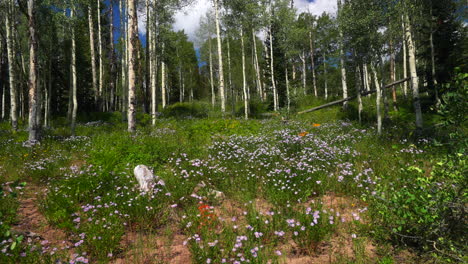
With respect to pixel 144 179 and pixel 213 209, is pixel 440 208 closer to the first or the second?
pixel 213 209

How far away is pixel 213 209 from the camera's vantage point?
423 cm

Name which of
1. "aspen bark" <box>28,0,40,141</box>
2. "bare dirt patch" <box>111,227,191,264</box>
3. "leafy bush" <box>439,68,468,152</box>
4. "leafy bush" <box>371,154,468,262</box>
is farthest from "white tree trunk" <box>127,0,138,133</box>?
"leafy bush" <box>439,68,468,152</box>

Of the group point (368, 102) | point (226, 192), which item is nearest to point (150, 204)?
A: point (226, 192)

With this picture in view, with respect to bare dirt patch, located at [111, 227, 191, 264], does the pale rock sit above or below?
above

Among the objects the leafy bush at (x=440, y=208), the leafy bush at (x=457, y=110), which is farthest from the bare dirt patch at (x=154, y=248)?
the leafy bush at (x=457, y=110)

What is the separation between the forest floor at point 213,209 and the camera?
319 cm

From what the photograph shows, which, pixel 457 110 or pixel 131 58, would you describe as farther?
pixel 131 58

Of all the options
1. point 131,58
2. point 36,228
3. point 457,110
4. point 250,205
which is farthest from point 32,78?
point 457,110

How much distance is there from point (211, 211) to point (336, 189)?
2690mm

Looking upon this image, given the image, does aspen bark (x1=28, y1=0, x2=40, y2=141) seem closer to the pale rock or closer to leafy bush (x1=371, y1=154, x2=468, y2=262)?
the pale rock

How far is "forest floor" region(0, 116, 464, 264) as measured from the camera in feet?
10.5

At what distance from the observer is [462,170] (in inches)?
109

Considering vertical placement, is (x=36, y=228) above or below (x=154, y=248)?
above

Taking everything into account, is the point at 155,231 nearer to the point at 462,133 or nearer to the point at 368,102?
the point at 462,133
